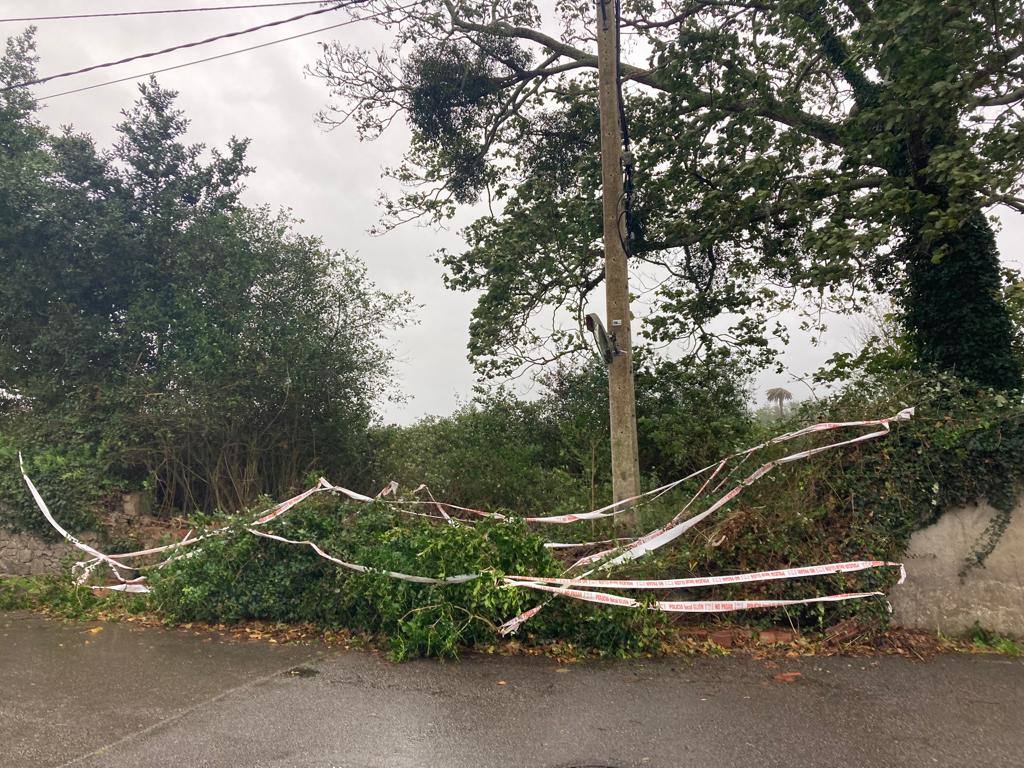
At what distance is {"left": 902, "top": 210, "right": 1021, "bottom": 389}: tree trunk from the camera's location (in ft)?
28.4

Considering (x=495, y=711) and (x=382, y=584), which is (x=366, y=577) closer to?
(x=382, y=584)

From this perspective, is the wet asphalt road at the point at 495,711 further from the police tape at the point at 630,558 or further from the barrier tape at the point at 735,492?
the barrier tape at the point at 735,492

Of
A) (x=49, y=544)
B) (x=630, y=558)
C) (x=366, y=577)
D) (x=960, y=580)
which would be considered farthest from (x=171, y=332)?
(x=960, y=580)

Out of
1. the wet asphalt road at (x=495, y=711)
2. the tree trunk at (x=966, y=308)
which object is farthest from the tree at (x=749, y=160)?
the wet asphalt road at (x=495, y=711)

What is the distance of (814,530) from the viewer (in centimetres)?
583

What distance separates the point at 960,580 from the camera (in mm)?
5637

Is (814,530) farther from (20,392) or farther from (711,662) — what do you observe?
(20,392)

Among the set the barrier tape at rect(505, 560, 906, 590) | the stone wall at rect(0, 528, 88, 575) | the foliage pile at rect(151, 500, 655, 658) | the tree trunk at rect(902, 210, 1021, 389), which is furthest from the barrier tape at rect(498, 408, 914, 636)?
the stone wall at rect(0, 528, 88, 575)

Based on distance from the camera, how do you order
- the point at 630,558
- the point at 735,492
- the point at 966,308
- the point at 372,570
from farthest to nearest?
1. the point at 966,308
2. the point at 735,492
3. the point at 630,558
4. the point at 372,570

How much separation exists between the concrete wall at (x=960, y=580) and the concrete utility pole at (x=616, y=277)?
103 inches

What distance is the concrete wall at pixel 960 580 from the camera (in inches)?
218

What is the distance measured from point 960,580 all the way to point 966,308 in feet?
15.1

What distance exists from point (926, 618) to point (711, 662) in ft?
6.40

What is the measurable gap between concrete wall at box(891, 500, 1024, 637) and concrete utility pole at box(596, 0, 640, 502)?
2.62 meters
